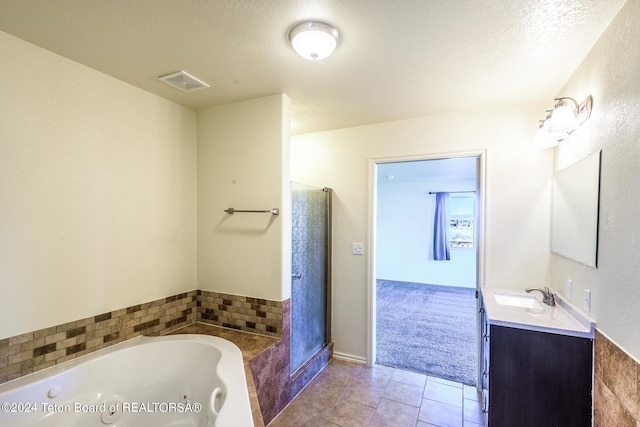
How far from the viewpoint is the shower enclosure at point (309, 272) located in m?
2.51

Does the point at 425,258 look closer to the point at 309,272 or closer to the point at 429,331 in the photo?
the point at 429,331

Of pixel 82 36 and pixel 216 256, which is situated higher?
pixel 82 36

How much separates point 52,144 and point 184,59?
2.97 ft

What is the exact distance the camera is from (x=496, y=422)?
164cm

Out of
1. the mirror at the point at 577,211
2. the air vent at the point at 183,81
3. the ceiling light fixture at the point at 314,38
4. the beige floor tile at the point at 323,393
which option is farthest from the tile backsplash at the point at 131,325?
the mirror at the point at 577,211

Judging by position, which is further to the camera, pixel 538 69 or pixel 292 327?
pixel 292 327

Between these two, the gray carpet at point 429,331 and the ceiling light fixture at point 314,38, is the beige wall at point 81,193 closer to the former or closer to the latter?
the ceiling light fixture at point 314,38

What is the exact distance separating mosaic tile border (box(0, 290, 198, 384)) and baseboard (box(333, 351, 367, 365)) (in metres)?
1.47

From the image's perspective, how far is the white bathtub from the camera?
1.45m

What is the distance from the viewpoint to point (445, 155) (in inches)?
102

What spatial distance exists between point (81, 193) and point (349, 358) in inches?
105

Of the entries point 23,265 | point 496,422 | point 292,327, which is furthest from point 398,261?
point 23,265

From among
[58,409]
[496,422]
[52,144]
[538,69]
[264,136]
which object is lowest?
[496,422]

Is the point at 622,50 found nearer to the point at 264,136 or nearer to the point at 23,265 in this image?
the point at 264,136
